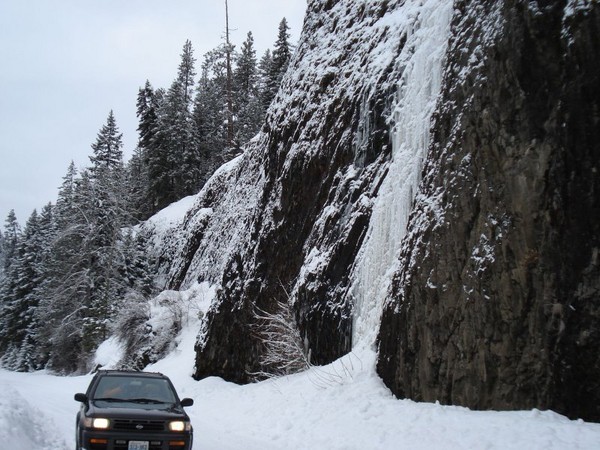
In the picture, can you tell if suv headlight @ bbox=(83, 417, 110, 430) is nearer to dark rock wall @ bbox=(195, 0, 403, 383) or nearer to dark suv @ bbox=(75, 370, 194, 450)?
dark suv @ bbox=(75, 370, 194, 450)

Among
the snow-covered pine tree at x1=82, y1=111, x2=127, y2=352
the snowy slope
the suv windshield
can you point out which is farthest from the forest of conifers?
the suv windshield

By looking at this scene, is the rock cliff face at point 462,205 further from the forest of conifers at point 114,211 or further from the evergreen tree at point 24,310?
the evergreen tree at point 24,310

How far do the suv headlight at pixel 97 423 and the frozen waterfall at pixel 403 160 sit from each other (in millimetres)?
6139

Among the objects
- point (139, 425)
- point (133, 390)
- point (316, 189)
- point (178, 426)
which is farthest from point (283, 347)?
point (139, 425)

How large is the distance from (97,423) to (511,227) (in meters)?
6.33

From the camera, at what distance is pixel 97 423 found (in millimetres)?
6707

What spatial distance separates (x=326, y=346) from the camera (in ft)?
43.8

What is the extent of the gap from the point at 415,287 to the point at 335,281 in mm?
3876

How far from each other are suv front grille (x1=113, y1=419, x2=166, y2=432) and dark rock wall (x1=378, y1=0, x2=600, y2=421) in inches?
178

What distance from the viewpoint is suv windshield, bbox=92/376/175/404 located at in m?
7.70

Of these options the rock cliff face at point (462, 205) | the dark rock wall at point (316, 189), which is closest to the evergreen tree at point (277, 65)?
the dark rock wall at point (316, 189)

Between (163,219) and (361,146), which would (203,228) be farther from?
(361,146)

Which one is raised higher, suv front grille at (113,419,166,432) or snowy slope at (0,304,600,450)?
suv front grille at (113,419,166,432)

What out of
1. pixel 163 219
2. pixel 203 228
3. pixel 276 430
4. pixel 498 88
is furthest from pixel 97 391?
pixel 163 219
